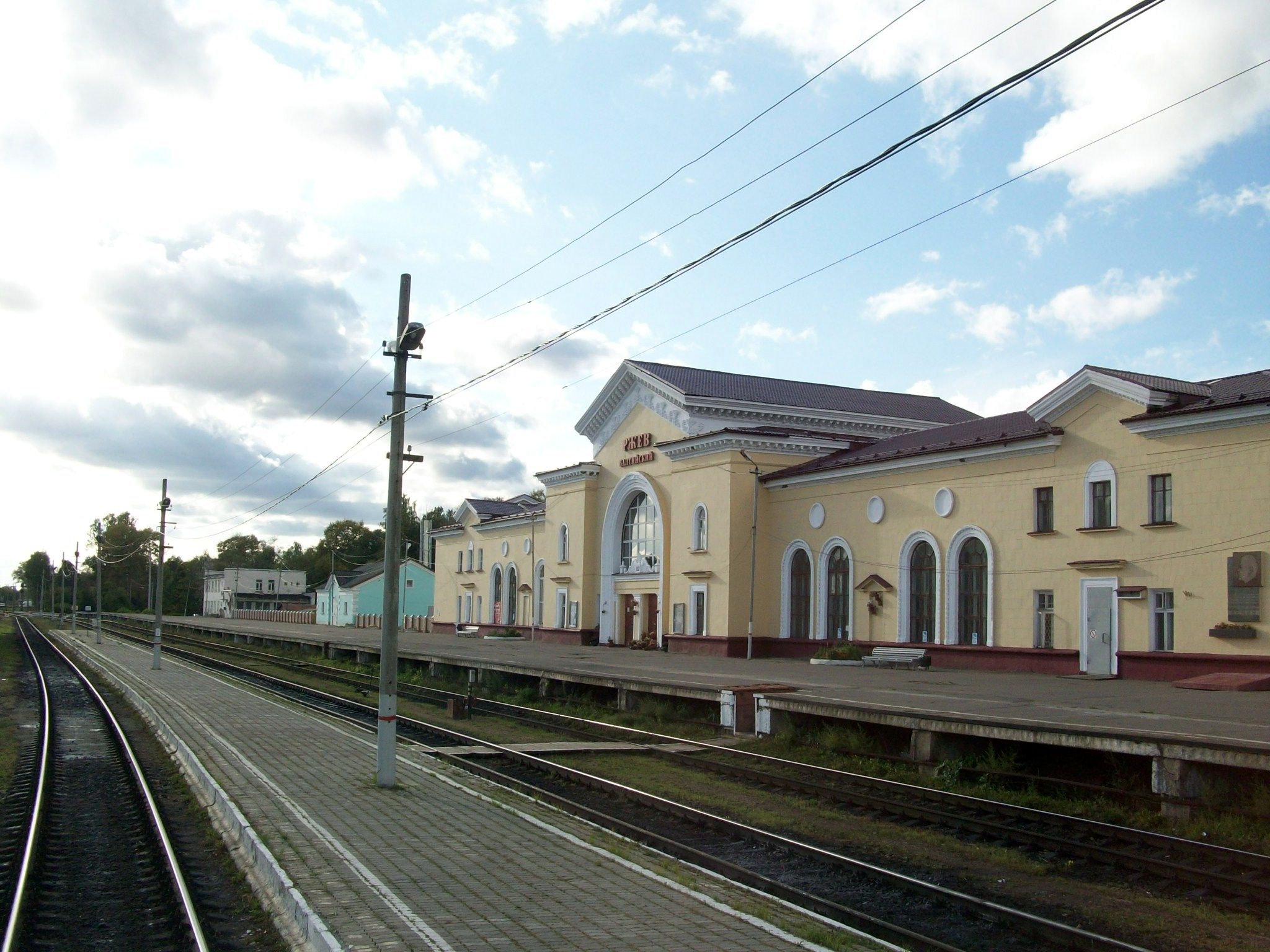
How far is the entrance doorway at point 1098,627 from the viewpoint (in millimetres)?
25188

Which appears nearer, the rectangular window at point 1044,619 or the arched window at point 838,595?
the rectangular window at point 1044,619

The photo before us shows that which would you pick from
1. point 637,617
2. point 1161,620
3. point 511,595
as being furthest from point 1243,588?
point 511,595

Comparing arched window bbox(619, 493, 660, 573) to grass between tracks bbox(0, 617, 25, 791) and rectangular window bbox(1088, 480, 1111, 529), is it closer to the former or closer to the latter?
rectangular window bbox(1088, 480, 1111, 529)

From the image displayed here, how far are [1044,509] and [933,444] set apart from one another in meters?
5.30

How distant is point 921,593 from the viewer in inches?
1239

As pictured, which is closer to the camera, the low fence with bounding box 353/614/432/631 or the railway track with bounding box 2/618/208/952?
the railway track with bounding box 2/618/208/952

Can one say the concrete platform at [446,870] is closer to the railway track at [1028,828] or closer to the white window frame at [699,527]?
the railway track at [1028,828]

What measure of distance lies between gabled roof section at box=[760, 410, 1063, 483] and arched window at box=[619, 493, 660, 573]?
23.3 ft

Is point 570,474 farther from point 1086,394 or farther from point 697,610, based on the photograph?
point 1086,394

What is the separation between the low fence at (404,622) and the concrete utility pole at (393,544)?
4723 centimetres

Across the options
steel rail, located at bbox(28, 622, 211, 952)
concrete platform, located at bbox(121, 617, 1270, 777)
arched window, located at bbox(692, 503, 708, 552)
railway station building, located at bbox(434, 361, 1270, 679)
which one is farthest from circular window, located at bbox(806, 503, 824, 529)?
steel rail, located at bbox(28, 622, 211, 952)

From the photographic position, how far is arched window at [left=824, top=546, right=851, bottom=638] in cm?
3444

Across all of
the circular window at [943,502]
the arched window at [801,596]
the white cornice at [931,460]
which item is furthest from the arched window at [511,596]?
the circular window at [943,502]

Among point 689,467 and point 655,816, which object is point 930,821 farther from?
point 689,467
